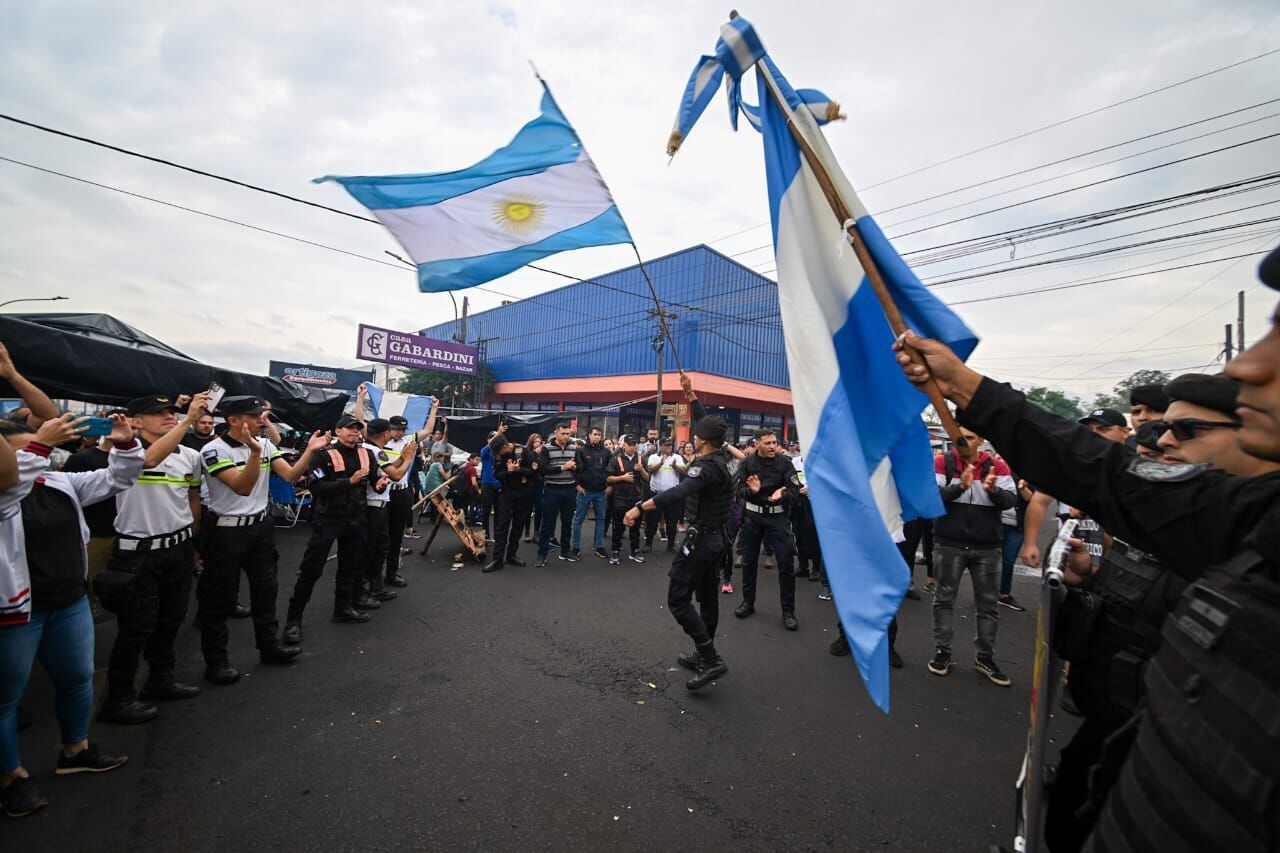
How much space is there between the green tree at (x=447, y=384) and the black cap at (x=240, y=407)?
1224 inches

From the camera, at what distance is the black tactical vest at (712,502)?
432 cm

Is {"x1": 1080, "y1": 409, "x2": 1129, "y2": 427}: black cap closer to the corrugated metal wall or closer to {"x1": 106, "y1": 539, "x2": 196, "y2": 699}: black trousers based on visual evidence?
{"x1": 106, "y1": 539, "x2": 196, "y2": 699}: black trousers

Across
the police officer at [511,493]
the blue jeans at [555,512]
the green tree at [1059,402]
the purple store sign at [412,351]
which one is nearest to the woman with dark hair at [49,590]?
the police officer at [511,493]

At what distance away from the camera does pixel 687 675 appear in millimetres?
4238

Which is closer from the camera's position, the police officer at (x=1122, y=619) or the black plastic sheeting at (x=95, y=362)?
the police officer at (x=1122, y=619)

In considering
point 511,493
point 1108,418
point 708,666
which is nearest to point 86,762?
point 708,666

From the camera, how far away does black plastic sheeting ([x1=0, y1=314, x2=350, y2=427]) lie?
4387 millimetres

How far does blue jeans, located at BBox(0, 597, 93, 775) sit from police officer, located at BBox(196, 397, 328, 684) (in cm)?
102

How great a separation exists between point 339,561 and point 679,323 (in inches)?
803

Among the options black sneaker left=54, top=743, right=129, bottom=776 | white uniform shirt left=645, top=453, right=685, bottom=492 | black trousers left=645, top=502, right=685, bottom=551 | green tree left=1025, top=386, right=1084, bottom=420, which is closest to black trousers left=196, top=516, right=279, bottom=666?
black sneaker left=54, top=743, right=129, bottom=776

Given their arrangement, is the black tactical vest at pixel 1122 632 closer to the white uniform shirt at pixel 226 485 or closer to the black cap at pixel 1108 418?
the black cap at pixel 1108 418

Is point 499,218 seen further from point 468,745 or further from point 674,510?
point 674,510

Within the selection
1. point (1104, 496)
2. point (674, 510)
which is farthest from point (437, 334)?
point (1104, 496)

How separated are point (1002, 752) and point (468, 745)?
336cm
